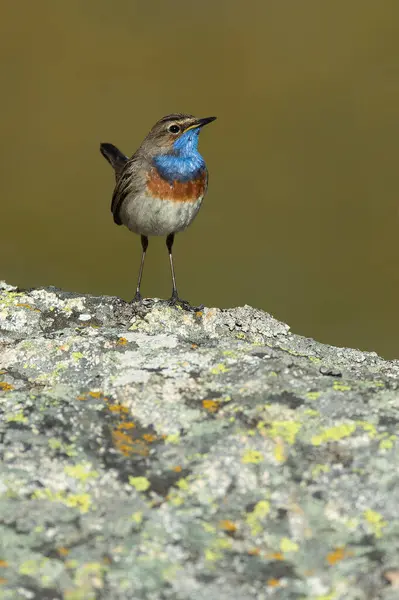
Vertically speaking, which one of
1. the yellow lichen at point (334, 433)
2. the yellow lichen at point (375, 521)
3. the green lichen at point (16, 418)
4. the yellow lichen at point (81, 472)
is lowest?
the yellow lichen at point (375, 521)

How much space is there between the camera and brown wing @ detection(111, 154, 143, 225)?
613 cm

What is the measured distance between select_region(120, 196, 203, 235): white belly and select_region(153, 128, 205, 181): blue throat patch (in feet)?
0.74

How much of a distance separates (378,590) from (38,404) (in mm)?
1290

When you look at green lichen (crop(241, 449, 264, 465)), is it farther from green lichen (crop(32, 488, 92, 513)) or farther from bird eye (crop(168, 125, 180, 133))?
bird eye (crop(168, 125, 180, 133))

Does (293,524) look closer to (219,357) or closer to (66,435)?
(66,435)

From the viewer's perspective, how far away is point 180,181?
5.97 metres

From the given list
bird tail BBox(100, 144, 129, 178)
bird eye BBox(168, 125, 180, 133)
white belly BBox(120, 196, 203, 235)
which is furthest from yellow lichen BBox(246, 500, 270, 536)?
bird tail BBox(100, 144, 129, 178)

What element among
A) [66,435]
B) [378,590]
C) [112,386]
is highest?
[112,386]

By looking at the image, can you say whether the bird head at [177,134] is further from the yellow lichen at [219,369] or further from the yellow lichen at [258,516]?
the yellow lichen at [258,516]

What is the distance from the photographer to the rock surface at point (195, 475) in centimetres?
178

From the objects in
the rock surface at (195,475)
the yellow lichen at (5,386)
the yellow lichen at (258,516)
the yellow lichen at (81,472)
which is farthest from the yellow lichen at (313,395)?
the yellow lichen at (5,386)

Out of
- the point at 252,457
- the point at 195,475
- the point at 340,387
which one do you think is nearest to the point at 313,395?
the point at 340,387

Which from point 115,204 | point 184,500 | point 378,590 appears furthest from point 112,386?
point 115,204

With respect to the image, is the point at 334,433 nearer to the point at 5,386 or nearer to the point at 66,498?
the point at 66,498
